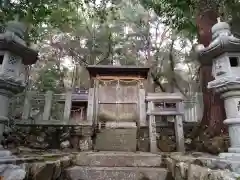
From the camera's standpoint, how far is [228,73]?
3.86m

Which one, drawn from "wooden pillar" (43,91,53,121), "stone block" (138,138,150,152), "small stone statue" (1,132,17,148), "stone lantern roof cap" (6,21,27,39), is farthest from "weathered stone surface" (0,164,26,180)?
"wooden pillar" (43,91,53,121)

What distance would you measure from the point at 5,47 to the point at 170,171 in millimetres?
4075

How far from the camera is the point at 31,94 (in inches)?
349

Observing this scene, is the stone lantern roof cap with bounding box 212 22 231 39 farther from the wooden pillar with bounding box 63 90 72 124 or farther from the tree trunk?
the wooden pillar with bounding box 63 90 72 124

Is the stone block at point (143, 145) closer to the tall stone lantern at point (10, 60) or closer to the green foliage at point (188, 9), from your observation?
the green foliage at point (188, 9)

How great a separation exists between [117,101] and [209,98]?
4615 mm

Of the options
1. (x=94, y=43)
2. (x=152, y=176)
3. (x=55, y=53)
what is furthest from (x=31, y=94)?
(x=55, y=53)

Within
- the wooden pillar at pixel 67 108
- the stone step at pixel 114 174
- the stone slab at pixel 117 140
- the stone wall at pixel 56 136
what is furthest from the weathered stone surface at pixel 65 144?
the stone step at pixel 114 174

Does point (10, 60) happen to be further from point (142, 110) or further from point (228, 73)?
point (142, 110)

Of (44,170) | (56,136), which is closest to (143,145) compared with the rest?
(56,136)

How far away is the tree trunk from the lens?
6.08 metres

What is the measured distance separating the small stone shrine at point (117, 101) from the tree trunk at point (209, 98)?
2.68 meters

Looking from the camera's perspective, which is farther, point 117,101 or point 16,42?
point 117,101

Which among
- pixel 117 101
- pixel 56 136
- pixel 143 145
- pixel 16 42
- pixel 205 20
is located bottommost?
pixel 143 145
